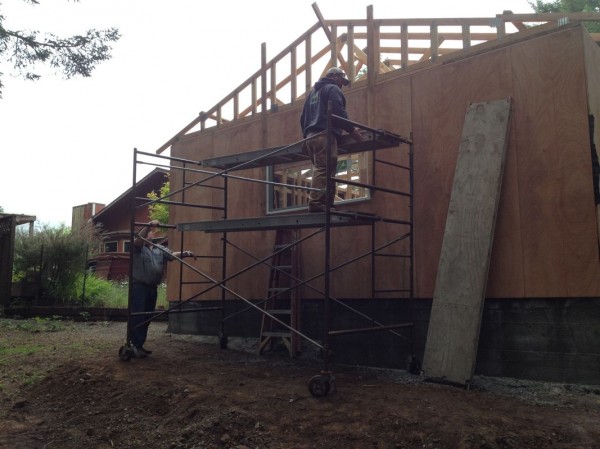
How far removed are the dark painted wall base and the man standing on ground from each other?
238cm

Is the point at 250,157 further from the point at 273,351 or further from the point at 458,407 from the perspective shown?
the point at 458,407

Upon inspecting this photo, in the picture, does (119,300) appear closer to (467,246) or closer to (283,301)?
(283,301)

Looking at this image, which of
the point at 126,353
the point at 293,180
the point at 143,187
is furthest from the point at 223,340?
the point at 143,187

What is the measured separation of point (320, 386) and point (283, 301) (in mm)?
3004

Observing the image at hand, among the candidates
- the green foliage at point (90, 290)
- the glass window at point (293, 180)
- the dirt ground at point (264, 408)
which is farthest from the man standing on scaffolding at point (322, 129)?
the green foliage at point (90, 290)

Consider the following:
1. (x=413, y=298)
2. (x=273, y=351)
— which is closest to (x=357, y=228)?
(x=413, y=298)

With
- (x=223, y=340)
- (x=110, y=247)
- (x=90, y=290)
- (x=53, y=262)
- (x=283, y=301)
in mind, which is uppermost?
(x=110, y=247)

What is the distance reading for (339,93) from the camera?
6109mm

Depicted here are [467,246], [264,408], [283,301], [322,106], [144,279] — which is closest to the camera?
[264,408]

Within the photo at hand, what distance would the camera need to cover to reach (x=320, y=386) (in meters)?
5.30

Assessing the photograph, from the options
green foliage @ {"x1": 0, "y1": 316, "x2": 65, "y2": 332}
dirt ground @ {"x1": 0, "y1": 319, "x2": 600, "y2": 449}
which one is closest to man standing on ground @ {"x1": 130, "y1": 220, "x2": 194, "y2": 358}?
dirt ground @ {"x1": 0, "y1": 319, "x2": 600, "y2": 449}

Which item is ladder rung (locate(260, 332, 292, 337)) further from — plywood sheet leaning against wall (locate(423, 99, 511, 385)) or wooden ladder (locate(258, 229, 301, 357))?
plywood sheet leaning against wall (locate(423, 99, 511, 385))

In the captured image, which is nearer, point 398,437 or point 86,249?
point 398,437

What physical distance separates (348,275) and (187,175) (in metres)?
4.46
